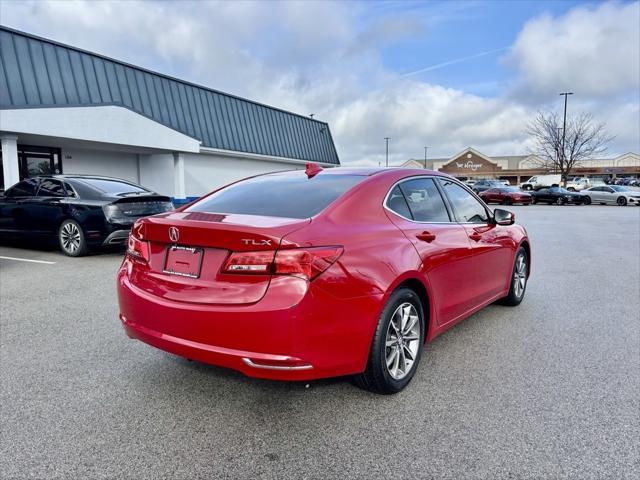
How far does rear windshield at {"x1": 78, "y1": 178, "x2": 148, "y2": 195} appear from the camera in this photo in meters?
8.75

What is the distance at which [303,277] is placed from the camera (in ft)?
8.55

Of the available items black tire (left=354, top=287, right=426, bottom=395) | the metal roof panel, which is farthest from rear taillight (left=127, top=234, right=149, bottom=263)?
the metal roof panel

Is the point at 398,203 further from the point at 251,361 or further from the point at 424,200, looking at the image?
the point at 251,361

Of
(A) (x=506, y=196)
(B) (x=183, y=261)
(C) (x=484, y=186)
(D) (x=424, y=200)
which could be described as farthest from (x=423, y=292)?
(C) (x=484, y=186)

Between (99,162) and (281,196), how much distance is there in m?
16.8

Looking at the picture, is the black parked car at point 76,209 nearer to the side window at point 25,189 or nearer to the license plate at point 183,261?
the side window at point 25,189

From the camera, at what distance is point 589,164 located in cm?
7719

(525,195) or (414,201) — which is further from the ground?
(414,201)

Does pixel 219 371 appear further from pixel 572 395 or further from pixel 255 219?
pixel 572 395

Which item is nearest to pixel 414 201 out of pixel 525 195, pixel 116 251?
pixel 116 251

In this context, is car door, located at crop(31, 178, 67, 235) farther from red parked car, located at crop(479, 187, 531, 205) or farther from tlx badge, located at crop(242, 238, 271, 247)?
red parked car, located at crop(479, 187, 531, 205)

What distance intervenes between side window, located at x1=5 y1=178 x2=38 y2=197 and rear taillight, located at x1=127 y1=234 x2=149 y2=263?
284 inches

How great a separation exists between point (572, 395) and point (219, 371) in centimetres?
252

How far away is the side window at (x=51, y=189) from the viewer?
8.82 metres
